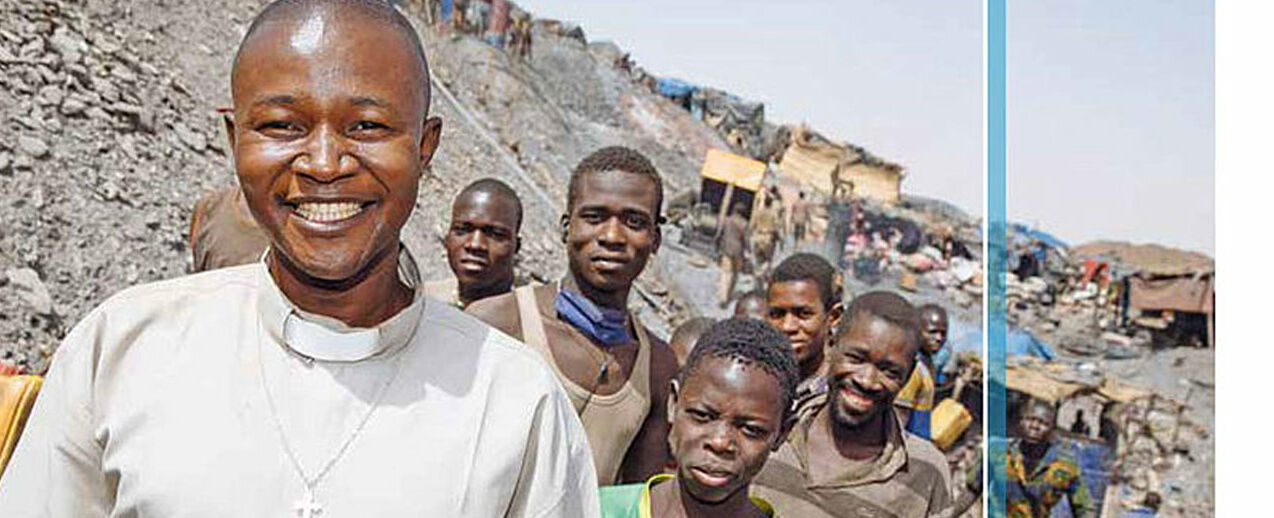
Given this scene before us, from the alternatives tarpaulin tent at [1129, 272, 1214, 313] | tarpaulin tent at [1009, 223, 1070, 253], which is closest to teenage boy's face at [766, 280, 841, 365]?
tarpaulin tent at [1009, 223, 1070, 253]

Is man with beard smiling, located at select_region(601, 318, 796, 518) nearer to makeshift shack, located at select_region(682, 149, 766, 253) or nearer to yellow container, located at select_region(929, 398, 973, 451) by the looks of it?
yellow container, located at select_region(929, 398, 973, 451)

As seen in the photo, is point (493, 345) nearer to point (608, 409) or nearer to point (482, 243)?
point (608, 409)

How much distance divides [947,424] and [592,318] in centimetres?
318

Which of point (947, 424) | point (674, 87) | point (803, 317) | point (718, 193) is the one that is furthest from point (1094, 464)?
point (674, 87)

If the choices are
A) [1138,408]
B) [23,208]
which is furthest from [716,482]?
[1138,408]

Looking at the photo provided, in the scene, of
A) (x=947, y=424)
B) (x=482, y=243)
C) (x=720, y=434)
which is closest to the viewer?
(x=720, y=434)

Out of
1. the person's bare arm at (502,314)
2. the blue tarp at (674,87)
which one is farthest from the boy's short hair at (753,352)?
the blue tarp at (674,87)

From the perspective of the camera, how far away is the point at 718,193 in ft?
41.3

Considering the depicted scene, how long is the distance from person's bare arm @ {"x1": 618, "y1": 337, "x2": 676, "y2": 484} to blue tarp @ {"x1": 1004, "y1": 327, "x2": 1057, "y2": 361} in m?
7.39

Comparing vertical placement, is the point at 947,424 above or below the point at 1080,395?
above

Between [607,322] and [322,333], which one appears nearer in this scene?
[322,333]

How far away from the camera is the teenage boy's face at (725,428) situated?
2594 millimetres

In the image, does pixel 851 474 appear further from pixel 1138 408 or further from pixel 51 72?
pixel 1138 408

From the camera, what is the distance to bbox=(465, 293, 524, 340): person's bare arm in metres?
3.16
